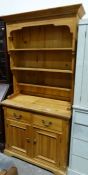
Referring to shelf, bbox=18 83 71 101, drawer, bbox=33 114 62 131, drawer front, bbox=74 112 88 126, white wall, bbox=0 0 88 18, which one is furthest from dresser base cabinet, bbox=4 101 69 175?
white wall, bbox=0 0 88 18

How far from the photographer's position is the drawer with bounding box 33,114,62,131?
1.89m

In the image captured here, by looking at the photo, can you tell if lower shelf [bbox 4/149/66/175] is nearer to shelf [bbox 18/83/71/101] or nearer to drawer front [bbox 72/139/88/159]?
drawer front [bbox 72/139/88/159]

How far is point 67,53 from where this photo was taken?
2.12 metres

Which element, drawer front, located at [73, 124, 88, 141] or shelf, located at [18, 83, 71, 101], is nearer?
drawer front, located at [73, 124, 88, 141]

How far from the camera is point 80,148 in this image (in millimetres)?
1853

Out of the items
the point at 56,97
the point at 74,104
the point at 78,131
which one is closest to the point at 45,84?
the point at 56,97

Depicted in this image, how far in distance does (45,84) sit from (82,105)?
78 cm

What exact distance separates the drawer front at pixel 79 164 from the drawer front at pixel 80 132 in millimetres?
270

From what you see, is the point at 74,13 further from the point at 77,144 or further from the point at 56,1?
the point at 77,144

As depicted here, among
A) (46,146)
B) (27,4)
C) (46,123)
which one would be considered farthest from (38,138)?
(27,4)

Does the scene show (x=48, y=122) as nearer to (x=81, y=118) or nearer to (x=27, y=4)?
(x=81, y=118)

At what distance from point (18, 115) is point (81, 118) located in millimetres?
819

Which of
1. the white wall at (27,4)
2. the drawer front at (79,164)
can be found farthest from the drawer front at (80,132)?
the white wall at (27,4)

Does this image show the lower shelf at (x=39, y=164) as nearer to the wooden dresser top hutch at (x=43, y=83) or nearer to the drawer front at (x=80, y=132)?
the wooden dresser top hutch at (x=43, y=83)
